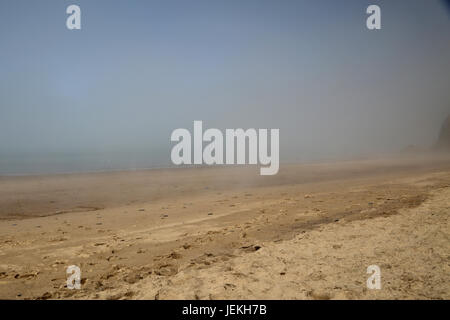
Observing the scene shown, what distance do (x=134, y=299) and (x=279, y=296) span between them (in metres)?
2.17

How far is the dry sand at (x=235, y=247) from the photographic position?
4.61 metres

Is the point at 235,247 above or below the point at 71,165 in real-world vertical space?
below

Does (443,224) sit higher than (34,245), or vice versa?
(443,224)

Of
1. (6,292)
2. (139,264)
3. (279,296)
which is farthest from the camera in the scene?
(139,264)

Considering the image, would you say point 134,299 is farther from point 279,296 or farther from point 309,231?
point 309,231

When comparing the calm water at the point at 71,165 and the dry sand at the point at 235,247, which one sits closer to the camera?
the dry sand at the point at 235,247

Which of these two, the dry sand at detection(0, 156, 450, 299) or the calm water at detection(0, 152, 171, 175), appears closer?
the dry sand at detection(0, 156, 450, 299)

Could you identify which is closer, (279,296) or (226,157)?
(279,296)

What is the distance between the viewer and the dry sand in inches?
182

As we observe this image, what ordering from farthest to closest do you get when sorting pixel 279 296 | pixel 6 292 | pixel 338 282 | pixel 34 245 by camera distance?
pixel 34 245 < pixel 6 292 < pixel 338 282 < pixel 279 296

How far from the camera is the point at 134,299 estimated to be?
4383 mm

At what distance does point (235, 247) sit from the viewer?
659 centimetres

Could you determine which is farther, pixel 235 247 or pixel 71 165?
pixel 71 165

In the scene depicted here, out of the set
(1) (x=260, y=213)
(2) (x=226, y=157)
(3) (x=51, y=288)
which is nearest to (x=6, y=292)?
(3) (x=51, y=288)
